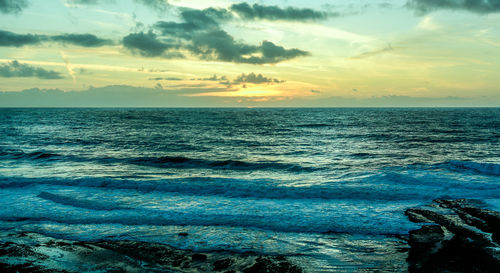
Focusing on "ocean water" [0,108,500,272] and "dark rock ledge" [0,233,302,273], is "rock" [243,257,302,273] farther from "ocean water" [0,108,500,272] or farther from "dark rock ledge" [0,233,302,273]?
"ocean water" [0,108,500,272]

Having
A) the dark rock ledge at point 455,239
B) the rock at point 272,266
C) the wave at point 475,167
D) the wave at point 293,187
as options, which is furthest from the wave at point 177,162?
the rock at point 272,266

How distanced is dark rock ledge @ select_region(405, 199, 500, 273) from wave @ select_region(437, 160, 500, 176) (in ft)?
→ 25.9

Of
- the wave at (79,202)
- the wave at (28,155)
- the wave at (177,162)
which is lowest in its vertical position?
the wave at (79,202)

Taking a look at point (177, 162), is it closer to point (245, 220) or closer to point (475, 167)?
point (245, 220)

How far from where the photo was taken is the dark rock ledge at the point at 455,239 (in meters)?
6.48

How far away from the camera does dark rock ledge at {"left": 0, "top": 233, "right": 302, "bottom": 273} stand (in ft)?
21.0

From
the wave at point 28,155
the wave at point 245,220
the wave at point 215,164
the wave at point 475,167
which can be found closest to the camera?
the wave at point 245,220

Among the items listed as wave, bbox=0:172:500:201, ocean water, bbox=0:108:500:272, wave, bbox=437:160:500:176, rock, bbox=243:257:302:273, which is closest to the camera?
rock, bbox=243:257:302:273

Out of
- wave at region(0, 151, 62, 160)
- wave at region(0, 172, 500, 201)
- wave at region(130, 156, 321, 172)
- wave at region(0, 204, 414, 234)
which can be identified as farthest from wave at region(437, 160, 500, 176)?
wave at region(0, 151, 62, 160)

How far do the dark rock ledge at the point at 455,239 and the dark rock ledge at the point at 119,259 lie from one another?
3.10m

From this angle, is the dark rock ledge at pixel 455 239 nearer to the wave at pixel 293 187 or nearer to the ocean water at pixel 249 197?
the ocean water at pixel 249 197

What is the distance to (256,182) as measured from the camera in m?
15.5

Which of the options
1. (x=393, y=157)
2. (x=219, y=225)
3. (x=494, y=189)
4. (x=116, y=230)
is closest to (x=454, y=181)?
(x=494, y=189)

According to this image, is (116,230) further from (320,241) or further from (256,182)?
(256,182)
